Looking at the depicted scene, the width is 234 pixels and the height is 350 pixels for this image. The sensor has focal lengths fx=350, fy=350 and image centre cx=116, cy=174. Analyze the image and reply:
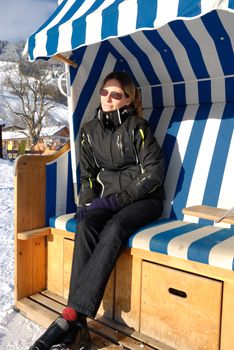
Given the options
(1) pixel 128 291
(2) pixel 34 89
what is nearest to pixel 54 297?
(1) pixel 128 291

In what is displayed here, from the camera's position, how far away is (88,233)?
1.92 meters

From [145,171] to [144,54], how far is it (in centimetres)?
114

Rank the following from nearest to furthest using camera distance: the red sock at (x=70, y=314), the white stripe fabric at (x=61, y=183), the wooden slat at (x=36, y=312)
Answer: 1. the red sock at (x=70, y=314)
2. the wooden slat at (x=36, y=312)
3. the white stripe fabric at (x=61, y=183)

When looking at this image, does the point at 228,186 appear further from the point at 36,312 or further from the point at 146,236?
the point at 36,312

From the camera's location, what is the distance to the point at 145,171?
2215 millimetres

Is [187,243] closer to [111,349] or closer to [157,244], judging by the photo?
[157,244]

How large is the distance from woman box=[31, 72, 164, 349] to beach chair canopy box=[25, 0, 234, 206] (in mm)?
288

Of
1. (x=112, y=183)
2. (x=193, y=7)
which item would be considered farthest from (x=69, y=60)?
(x=193, y=7)

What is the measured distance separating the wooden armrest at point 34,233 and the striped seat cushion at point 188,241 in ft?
0.71

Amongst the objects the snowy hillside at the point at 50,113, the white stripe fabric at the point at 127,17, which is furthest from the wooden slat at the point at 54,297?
the snowy hillside at the point at 50,113

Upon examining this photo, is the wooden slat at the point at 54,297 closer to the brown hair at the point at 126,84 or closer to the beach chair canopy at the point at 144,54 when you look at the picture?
the beach chair canopy at the point at 144,54

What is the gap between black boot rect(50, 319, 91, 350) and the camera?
168cm

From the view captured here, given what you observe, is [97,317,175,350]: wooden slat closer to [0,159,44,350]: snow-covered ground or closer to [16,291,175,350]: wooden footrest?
[16,291,175,350]: wooden footrest

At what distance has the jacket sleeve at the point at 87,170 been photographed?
2.45 meters
